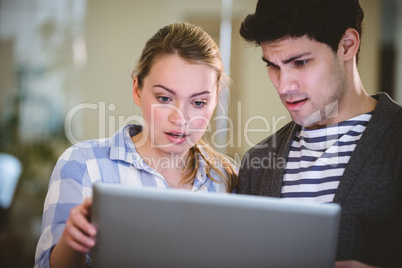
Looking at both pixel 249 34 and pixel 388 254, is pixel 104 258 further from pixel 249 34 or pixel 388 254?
pixel 249 34

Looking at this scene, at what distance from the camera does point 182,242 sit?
89cm

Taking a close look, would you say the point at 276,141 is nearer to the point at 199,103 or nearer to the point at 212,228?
the point at 199,103

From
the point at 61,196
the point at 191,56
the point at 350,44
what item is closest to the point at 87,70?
the point at 191,56

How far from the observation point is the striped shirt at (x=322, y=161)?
4.42ft

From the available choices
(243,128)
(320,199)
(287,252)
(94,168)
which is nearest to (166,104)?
(94,168)

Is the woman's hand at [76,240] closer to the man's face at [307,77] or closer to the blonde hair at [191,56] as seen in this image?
the blonde hair at [191,56]

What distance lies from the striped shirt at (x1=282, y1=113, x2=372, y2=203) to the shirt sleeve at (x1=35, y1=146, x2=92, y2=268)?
0.65m

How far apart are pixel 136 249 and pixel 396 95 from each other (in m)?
3.85

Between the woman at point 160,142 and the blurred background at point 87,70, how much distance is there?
8.40 ft

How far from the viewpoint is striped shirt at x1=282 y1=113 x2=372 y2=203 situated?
4.42 ft

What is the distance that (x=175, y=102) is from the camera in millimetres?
1428

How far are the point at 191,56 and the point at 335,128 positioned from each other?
534 mm

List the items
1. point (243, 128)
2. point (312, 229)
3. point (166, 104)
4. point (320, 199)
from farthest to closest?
point (243, 128) < point (166, 104) < point (320, 199) < point (312, 229)

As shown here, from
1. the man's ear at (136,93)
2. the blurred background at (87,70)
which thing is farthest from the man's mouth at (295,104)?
the blurred background at (87,70)
